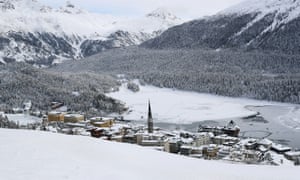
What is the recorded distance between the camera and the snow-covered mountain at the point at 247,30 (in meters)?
151

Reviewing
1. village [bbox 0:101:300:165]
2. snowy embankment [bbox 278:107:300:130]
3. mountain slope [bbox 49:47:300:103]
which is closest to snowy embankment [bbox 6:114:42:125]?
village [bbox 0:101:300:165]

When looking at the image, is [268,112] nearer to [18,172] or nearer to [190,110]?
[190,110]

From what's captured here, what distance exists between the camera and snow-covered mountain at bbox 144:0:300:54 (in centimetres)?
15100

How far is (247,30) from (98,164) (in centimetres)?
16536

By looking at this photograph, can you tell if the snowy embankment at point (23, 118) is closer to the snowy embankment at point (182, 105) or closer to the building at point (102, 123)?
the building at point (102, 123)

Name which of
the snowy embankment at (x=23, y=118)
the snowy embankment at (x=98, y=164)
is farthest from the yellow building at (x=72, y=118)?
the snowy embankment at (x=98, y=164)

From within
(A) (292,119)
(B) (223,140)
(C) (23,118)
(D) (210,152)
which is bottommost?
(D) (210,152)

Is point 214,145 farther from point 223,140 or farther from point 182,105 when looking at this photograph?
point 182,105

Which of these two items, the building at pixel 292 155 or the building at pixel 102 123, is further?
the building at pixel 102 123

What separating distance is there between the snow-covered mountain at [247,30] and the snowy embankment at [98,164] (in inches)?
5207

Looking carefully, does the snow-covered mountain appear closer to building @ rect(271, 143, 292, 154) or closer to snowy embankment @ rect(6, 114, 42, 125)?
snowy embankment @ rect(6, 114, 42, 125)

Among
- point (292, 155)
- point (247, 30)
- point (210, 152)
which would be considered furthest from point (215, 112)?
point (247, 30)

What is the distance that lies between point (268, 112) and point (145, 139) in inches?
1448

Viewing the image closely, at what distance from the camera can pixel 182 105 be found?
247ft
